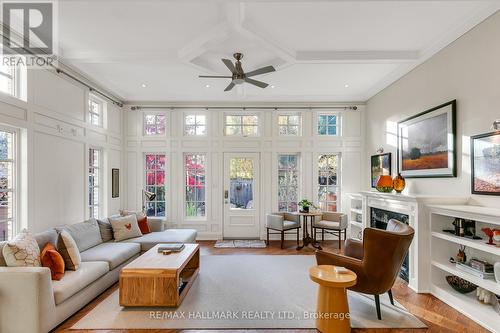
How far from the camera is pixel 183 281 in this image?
136 inches

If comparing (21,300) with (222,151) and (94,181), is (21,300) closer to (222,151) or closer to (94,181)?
(94,181)

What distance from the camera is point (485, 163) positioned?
2.86m

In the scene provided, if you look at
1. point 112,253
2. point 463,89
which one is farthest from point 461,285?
point 112,253

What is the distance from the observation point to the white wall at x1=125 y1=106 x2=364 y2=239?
6.09 m

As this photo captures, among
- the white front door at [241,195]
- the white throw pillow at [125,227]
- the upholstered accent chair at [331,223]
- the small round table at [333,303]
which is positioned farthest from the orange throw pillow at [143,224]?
the small round table at [333,303]

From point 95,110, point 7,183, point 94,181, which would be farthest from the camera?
point 95,110

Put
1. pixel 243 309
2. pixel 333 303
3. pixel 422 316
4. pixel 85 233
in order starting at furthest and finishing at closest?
1. pixel 85 233
2. pixel 243 309
3. pixel 422 316
4. pixel 333 303

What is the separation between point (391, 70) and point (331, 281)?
3.79 metres

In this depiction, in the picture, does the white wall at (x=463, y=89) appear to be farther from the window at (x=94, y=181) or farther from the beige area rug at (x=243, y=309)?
the window at (x=94, y=181)

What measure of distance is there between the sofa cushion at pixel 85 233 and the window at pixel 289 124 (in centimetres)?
421

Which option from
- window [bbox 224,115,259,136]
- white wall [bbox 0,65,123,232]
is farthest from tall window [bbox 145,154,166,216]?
window [bbox 224,115,259,136]

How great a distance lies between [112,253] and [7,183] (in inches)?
59.6

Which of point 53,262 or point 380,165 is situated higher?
point 380,165

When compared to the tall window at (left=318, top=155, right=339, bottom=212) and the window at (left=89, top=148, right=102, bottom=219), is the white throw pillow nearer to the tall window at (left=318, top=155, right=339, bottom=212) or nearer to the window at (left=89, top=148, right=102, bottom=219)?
the window at (left=89, top=148, right=102, bottom=219)
